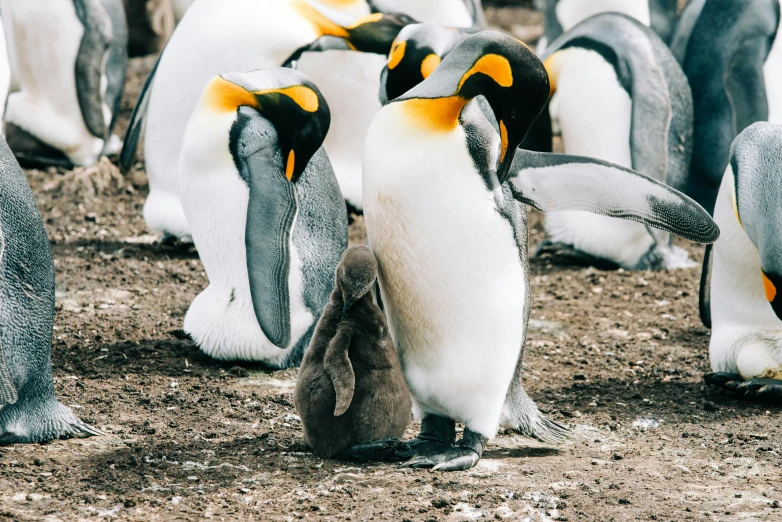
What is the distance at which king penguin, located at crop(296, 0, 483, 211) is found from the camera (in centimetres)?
604

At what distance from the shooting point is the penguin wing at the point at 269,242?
353 centimetres

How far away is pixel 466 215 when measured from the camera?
2.91 meters

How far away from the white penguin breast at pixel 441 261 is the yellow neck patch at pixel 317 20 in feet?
7.33

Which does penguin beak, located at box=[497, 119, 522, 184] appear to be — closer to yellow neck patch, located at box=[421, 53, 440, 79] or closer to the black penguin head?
the black penguin head

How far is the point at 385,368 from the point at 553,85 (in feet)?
10.1

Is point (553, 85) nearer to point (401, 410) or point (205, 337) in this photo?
point (205, 337)

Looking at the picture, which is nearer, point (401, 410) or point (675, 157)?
point (401, 410)

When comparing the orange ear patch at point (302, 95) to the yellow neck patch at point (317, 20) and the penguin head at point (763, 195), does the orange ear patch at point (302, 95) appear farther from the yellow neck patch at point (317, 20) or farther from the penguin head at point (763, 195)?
the penguin head at point (763, 195)

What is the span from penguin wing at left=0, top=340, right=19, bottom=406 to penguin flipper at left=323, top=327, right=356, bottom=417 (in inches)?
32.0

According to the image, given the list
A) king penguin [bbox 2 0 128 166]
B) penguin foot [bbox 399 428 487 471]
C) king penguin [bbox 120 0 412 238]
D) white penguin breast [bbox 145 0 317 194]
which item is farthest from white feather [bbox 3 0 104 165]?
penguin foot [bbox 399 428 487 471]

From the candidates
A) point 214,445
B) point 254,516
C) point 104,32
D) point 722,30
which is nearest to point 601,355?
point 214,445

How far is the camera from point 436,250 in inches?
115

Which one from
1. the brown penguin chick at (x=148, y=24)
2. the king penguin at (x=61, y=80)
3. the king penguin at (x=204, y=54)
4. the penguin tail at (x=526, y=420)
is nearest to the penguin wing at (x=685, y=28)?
the king penguin at (x=204, y=54)

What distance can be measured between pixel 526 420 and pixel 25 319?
1427mm
